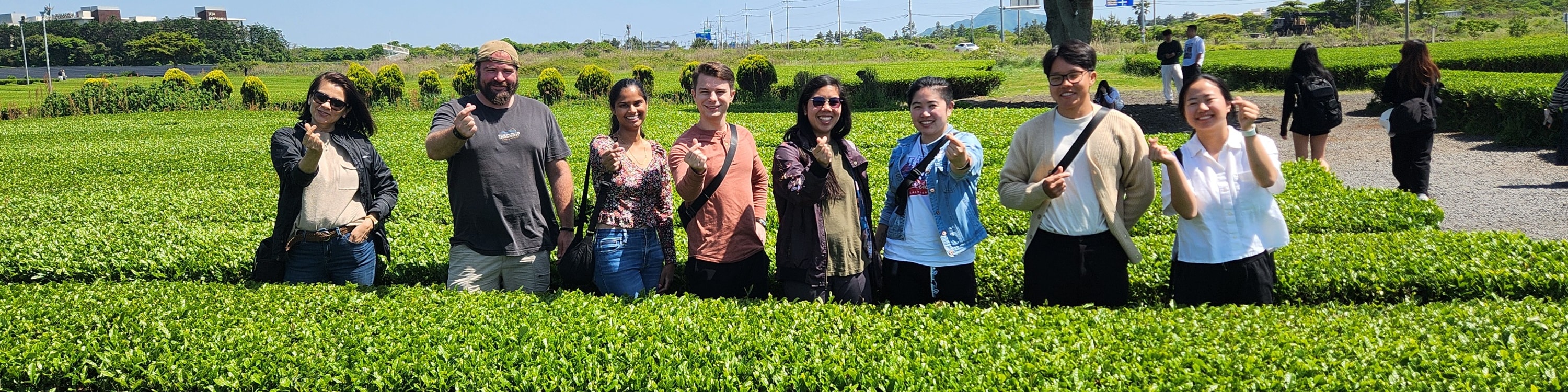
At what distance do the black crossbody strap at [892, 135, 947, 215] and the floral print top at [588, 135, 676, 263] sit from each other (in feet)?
3.38

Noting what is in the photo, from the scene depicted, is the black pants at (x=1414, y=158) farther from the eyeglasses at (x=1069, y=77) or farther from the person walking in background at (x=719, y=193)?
the person walking in background at (x=719, y=193)

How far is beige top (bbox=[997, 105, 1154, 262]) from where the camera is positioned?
414 centimetres

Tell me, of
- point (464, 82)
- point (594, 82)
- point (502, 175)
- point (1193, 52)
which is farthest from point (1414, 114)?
point (464, 82)

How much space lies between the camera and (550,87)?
27328 millimetres

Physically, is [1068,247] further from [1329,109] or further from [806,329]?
[1329,109]

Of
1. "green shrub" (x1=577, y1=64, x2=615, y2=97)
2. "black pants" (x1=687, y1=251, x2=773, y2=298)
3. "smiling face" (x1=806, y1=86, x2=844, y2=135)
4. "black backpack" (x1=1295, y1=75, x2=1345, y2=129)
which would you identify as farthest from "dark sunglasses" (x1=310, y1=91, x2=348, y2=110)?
"green shrub" (x1=577, y1=64, x2=615, y2=97)

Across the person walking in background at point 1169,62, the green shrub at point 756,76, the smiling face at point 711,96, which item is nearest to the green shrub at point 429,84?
the green shrub at point 756,76

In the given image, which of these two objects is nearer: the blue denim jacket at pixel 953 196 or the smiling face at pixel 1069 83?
the smiling face at pixel 1069 83

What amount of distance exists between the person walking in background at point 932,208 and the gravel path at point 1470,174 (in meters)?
5.80

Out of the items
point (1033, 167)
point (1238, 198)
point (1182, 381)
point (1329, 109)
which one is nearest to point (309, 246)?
point (1033, 167)

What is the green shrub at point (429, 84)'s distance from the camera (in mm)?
27672

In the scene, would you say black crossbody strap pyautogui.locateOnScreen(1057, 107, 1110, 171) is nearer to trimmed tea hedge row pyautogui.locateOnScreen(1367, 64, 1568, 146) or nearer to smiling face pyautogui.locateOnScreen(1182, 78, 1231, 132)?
smiling face pyautogui.locateOnScreen(1182, 78, 1231, 132)

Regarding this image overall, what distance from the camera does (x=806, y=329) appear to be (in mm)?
4121

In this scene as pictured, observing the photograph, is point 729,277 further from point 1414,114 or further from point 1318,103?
point 1318,103
